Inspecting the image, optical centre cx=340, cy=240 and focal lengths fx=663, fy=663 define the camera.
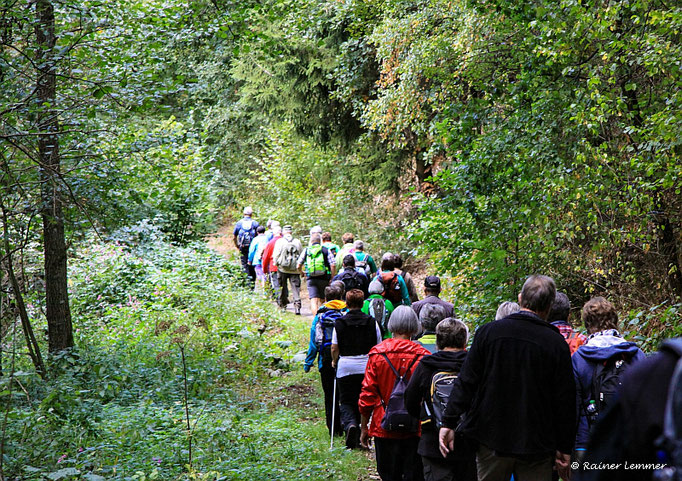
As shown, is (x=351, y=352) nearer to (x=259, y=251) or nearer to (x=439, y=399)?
(x=439, y=399)

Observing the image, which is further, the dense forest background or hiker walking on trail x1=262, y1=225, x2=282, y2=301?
hiker walking on trail x1=262, y1=225, x2=282, y2=301

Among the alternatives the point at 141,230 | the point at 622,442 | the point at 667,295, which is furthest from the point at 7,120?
the point at 141,230

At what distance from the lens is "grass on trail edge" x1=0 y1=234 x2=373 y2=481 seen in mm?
6438

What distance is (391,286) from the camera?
9.64 metres

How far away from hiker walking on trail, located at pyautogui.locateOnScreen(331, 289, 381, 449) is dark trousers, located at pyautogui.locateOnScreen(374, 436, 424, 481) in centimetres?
177

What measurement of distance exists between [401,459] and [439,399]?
3.75 ft

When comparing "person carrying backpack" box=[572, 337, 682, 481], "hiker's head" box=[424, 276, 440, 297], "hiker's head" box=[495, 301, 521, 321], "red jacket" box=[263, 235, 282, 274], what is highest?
"person carrying backpack" box=[572, 337, 682, 481]

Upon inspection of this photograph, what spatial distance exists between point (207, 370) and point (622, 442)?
9.13 meters

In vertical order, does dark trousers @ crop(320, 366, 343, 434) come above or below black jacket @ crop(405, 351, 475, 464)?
below

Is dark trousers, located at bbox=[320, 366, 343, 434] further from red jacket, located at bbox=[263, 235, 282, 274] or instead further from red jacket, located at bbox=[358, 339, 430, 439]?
red jacket, located at bbox=[263, 235, 282, 274]

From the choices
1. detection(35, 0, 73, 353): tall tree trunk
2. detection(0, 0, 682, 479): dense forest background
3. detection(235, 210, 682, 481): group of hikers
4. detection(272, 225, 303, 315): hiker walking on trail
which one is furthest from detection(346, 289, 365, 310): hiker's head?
detection(272, 225, 303, 315): hiker walking on trail

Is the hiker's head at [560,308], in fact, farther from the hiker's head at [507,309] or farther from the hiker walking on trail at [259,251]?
the hiker walking on trail at [259,251]

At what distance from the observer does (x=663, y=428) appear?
169cm

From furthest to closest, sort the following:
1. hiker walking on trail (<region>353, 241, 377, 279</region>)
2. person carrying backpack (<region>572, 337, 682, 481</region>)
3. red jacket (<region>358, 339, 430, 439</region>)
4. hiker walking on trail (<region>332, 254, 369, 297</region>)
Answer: hiker walking on trail (<region>353, 241, 377, 279</region>), hiker walking on trail (<region>332, 254, 369, 297</region>), red jacket (<region>358, 339, 430, 439</region>), person carrying backpack (<region>572, 337, 682, 481</region>)
